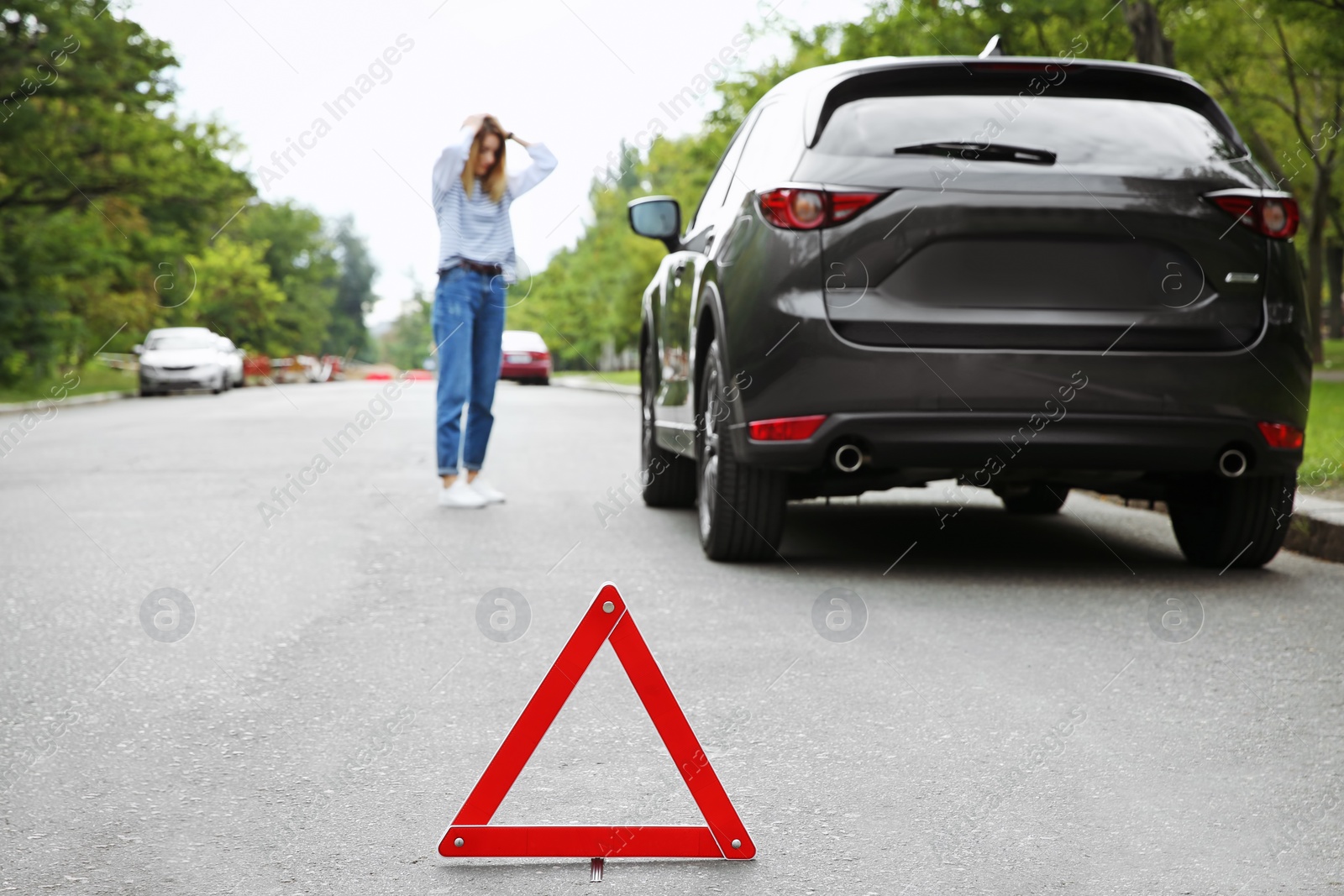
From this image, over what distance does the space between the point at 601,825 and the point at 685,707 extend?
3.32 feet

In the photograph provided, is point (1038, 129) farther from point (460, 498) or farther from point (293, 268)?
point (293, 268)

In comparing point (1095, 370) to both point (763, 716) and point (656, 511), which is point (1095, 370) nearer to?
point (763, 716)

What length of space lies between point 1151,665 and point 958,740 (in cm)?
107

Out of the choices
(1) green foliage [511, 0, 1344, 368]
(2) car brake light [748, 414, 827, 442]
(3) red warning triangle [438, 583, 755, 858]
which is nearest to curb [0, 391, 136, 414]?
(1) green foliage [511, 0, 1344, 368]

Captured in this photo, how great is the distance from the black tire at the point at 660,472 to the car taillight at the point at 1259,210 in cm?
344

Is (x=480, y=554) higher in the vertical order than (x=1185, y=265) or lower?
lower

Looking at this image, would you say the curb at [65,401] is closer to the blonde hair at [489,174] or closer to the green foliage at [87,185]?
the green foliage at [87,185]

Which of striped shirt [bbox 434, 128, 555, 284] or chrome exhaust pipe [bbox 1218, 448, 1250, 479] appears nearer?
chrome exhaust pipe [bbox 1218, 448, 1250, 479]

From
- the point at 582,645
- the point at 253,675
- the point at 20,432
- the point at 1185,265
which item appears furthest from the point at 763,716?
the point at 20,432

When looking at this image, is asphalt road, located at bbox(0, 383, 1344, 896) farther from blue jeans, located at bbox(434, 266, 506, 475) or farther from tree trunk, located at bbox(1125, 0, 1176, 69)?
tree trunk, located at bbox(1125, 0, 1176, 69)

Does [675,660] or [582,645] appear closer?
[582,645]

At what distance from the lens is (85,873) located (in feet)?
9.27

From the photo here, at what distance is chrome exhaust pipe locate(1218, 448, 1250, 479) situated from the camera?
5.62 metres

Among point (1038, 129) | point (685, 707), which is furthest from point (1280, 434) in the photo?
point (685, 707)
